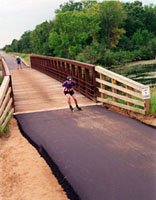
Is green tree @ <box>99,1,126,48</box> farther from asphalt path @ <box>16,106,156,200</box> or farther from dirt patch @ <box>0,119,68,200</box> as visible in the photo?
dirt patch @ <box>0,119,68,200</box>

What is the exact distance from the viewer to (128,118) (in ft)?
37.2

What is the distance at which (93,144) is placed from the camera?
29.3 feet

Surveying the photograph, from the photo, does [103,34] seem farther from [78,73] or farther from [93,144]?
[93,144]

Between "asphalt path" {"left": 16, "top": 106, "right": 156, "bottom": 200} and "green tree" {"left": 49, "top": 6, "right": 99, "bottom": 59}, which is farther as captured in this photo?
"green tree" {"left": 49, "top": 6, "right": 99, "bottom": 59}

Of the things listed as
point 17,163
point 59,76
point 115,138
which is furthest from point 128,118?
point 59,76

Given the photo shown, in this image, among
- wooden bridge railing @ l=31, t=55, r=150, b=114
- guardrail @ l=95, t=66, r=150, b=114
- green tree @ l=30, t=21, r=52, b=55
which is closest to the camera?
guardrail @ l=95, t=66, r=150, b=114

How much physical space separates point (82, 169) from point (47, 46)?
313ft

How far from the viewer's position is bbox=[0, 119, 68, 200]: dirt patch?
22.0 ft

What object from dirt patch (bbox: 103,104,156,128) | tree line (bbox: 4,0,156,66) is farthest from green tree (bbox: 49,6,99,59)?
dirt patch (bbox: 103,104,156,128)

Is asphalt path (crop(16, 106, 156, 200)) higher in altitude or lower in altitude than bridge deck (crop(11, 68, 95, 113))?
higher

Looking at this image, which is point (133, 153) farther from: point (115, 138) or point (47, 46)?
point (47, 46)

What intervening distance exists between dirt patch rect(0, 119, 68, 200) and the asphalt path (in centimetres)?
28

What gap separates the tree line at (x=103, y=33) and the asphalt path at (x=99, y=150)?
210 ft

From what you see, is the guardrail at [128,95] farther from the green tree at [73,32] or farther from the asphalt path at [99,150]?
the green tree at [73,32]
